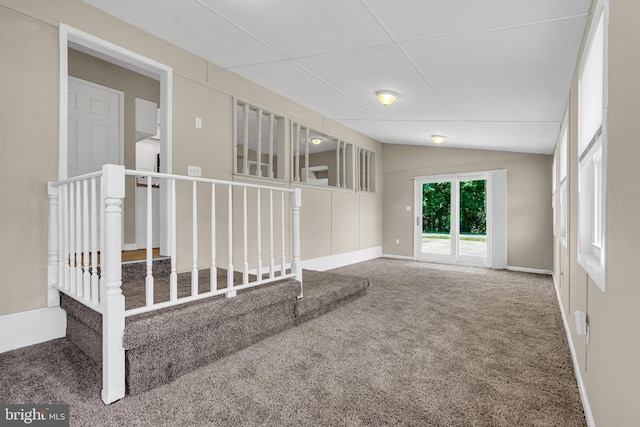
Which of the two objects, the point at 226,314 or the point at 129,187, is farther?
the point at 129,187

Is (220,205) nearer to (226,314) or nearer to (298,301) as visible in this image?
(298,301)

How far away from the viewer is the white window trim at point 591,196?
132cm

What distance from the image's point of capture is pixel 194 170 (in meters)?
3.57

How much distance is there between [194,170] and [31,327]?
1.87m

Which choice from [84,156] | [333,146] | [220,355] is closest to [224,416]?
[220,355]


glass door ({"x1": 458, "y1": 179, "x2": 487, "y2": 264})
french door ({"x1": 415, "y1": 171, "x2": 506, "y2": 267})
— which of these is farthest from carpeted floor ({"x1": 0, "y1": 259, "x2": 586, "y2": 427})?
glass door ({"x1": 458, "y1": 179, "x2": 487, "y2": 264})

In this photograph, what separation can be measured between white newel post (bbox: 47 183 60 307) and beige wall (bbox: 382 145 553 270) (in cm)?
605

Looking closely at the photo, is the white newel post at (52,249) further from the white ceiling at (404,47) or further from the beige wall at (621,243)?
the beige wall at (621,243)

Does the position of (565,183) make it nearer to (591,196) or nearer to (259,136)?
(591,196)

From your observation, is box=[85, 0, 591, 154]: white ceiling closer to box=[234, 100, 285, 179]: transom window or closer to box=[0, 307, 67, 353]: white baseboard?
box=[234, 100, 285, 179]: transom window

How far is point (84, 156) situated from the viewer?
374 cm

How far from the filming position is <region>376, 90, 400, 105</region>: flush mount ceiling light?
3889mm

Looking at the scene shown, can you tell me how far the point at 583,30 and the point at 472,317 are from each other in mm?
2400

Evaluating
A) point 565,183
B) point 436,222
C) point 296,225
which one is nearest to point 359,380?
point 296,225
